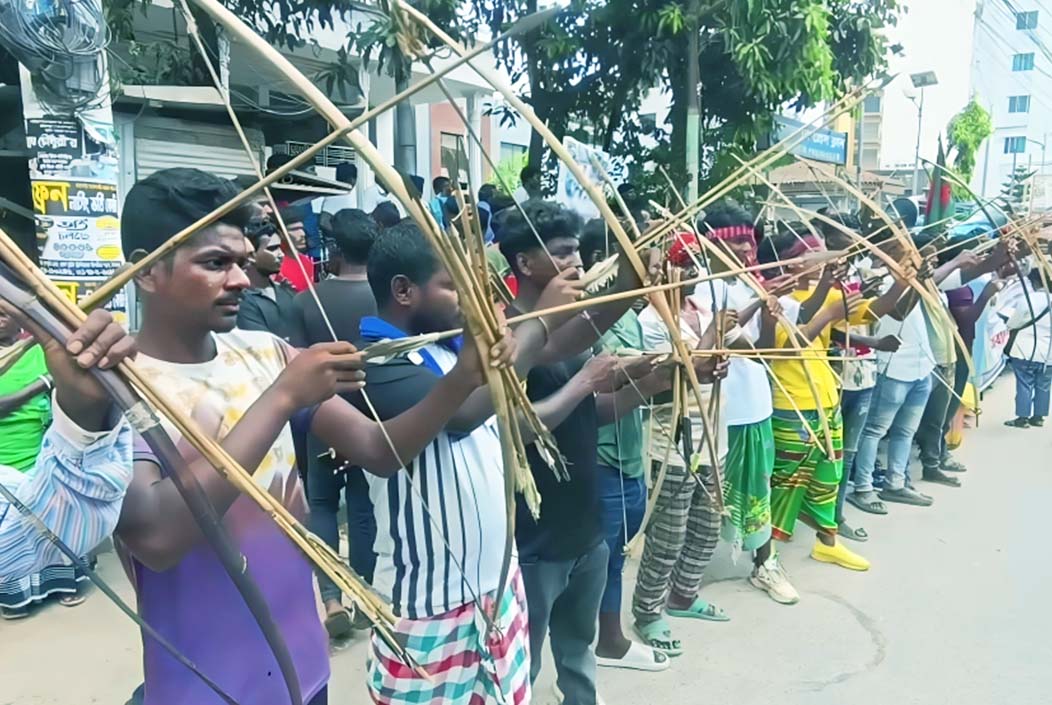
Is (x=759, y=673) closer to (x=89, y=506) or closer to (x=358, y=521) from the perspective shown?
(x=358, y=521)

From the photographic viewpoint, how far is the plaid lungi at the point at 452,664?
1.61 meters

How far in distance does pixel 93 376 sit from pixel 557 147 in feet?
2.49

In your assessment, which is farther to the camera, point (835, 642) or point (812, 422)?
point (812, 422)

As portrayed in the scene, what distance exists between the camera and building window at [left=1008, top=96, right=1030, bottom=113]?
52.2 metres

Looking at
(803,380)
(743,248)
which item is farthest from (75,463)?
(803,380)

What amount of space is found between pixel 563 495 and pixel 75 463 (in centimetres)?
137

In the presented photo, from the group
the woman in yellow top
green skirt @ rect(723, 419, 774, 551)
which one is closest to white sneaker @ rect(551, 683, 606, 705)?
green skirt @ rect(723, 419, 774, 551)

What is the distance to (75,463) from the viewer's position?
952 millimetres

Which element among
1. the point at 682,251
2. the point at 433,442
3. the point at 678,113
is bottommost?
the point at 433,442

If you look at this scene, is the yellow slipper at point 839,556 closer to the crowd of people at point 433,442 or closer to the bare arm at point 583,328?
the crowd of people at point 433,442

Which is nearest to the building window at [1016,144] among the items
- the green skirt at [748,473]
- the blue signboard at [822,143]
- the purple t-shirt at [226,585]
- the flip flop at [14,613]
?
the blue signboard at [822,143]

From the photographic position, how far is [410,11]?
1.11 meters

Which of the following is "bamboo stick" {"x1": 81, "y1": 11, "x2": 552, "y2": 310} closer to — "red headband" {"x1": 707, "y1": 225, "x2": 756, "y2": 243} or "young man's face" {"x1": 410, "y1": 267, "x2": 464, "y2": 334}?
"young man's face" {"x1": 410, "y1": 267, "x2": 464, "y2": 334}

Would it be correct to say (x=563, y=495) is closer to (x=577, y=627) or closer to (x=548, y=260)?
(x=577, y=627)
